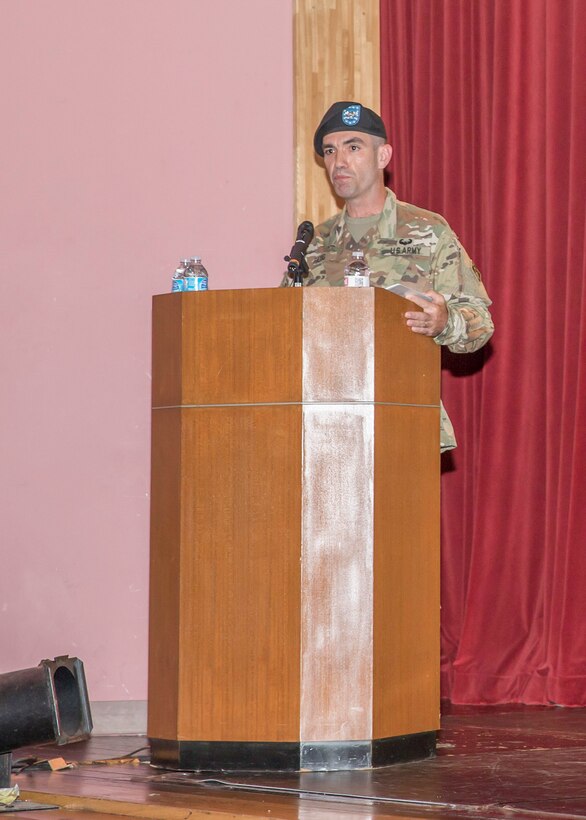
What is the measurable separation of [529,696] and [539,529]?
0.54m

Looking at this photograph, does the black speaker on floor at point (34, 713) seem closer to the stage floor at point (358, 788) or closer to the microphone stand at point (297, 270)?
the stage floor at point (358, 788)

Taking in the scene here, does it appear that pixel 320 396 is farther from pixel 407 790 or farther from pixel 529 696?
pixel 529 696

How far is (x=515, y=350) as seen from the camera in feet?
13.9

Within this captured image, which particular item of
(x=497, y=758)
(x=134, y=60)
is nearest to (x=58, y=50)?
(x=134, y=60)

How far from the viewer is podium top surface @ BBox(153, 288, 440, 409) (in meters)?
2.80

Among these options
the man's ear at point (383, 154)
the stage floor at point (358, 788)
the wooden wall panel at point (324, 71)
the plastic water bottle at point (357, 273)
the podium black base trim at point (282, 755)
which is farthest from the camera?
the wooden wall panel at point (324, 71)

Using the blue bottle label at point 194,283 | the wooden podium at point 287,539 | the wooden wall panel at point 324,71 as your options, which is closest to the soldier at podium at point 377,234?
the blue bottle label at point 194,283

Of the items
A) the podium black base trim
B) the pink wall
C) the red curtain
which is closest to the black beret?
the pink wall

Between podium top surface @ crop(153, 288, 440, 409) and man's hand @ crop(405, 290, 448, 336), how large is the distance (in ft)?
0.08

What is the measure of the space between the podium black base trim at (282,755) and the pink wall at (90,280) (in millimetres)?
1112

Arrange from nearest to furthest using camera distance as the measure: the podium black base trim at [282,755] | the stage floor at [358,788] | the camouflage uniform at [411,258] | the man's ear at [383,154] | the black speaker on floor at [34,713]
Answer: the stage floor at [358,788]
the black speaker on floor at [34,713]
the podium black base trim at [282,755]
the camouflage uniform at [411,258]
the man's ear at [383,154]

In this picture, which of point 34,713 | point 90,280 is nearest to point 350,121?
point 90,280

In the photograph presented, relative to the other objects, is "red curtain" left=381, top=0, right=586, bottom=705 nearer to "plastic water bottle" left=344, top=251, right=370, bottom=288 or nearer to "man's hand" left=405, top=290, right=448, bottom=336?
"plastic water bottle" left=344, top=251, right=370, bottom=288

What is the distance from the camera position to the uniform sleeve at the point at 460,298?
3020mm
